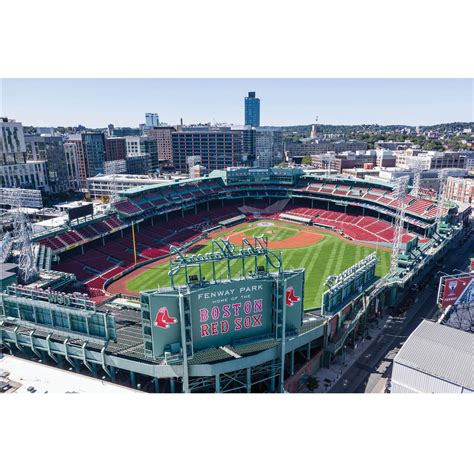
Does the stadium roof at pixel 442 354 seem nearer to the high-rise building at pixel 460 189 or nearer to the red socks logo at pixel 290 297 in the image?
Answer: the red socks logo at pixel 290 297

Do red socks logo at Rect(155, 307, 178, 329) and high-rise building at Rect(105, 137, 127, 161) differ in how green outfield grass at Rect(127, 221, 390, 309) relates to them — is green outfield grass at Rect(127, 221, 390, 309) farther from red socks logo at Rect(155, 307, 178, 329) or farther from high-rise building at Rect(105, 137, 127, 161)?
high-rise building at Rect(105, 137, 127, 161)

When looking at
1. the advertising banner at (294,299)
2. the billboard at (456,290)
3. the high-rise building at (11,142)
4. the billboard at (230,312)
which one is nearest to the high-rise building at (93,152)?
the high-rise building at (11,142)

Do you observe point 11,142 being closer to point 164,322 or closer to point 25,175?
point 25,175

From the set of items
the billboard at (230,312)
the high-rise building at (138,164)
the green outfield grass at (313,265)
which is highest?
the high-rise building at (138,164)

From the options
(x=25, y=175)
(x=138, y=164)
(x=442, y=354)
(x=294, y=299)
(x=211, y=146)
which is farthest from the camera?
(x=211, y=146)

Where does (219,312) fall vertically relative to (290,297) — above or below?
below

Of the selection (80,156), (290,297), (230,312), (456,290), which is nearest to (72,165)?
(80,156)

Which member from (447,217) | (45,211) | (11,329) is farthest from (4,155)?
(447,217)
